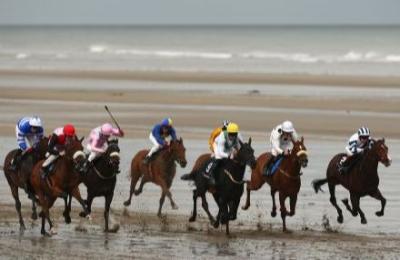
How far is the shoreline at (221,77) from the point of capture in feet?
205

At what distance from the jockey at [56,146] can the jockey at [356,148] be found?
5.07 meters

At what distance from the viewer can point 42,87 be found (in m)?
58.0

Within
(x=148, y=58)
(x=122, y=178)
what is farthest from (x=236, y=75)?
(x=122, y=178)

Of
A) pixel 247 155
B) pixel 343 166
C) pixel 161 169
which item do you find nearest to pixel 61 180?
pixel 247 155

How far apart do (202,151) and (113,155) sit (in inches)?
403

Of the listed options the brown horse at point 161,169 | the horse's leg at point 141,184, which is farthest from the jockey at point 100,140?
the horse's leg at point 141,184

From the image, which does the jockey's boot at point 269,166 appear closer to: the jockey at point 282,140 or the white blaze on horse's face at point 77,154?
the jockey at point 282,140

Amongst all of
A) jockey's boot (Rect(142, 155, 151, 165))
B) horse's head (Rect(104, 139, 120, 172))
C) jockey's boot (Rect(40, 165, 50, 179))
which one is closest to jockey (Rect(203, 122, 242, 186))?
horse's head (Rect(104, 139, 120, 172))

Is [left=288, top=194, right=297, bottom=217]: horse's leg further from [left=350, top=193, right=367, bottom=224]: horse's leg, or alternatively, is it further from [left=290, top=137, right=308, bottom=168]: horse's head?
[left=350, top=193, right=367, bottom=224]: horse's leg

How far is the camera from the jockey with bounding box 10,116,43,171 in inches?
846

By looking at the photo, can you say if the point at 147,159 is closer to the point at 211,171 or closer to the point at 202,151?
the point at 211,171

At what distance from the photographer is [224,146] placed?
21141mm

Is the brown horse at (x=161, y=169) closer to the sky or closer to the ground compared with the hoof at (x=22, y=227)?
closer to the sky

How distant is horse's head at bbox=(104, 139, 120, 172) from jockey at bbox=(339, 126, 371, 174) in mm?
4150
